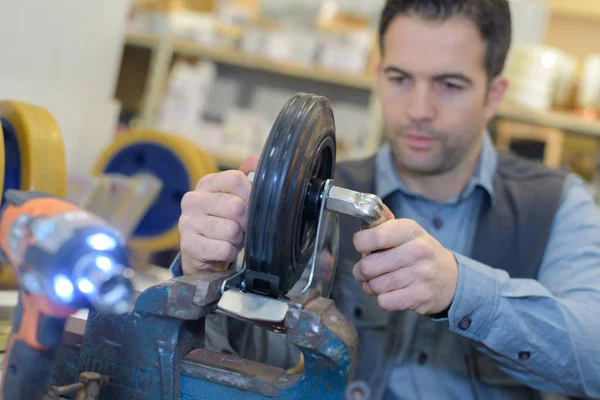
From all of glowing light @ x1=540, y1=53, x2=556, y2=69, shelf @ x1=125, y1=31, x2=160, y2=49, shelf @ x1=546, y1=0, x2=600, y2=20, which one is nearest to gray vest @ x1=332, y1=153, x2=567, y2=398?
glowing light @ x1=540, y1=53, x2=556, y2=69

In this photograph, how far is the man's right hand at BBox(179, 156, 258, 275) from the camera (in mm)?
765

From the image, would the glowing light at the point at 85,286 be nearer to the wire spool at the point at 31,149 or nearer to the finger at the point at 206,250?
the finger at the point at 206,250

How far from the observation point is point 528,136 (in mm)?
2250

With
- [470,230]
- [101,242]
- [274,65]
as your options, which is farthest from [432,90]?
[274,65]

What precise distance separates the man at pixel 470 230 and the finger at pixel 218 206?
0.08ft

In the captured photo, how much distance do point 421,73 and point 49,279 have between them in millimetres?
917

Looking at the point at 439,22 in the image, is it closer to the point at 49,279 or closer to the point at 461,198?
the point at 461,198

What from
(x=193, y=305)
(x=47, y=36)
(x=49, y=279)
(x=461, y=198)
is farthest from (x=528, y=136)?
(x=49, y=279)

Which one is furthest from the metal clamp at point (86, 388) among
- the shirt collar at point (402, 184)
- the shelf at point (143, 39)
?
the shelf at point (143, 39)

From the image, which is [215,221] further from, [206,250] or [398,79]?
[398,79]

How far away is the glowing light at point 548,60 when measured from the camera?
2.16m

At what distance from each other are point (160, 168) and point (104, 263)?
1178mm

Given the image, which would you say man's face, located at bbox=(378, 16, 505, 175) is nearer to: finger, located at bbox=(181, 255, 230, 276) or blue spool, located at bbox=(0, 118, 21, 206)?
finger, located at bbox=(181, 255, 230, 276)

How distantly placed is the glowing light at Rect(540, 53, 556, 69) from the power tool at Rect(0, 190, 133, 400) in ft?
6.75
